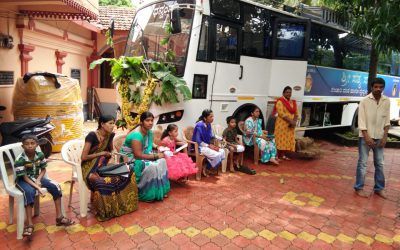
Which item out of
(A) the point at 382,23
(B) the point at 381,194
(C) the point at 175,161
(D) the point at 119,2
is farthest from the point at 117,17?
(D) the point at 119,2

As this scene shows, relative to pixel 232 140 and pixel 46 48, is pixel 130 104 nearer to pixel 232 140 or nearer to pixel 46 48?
pixel 232 140

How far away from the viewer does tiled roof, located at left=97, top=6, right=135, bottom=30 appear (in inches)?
447

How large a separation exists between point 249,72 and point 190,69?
1.59 meters

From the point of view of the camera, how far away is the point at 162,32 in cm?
561

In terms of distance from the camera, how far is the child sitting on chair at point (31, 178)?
314 cm

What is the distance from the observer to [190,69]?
17.7 feet

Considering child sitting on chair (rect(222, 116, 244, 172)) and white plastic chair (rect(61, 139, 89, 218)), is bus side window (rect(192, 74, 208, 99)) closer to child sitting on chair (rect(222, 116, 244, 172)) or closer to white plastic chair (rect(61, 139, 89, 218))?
child sitting on chair (rect(222, 116, 244, 172))

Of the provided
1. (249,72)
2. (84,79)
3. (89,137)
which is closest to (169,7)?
(249,72)

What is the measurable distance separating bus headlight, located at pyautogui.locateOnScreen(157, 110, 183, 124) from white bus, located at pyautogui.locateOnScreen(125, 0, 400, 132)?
0.06 ft

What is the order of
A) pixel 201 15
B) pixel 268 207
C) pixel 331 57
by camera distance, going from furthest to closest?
pixel 331 57
pixel 201 15
pixel 268 207

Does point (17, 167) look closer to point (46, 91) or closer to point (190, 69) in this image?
point (190, 69)

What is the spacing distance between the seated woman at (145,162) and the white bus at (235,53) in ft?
4.18

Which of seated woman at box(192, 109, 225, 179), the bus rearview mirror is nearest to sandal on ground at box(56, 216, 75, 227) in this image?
seated woman at box(192, 109, 225, 179)

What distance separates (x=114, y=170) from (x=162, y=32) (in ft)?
9.71
